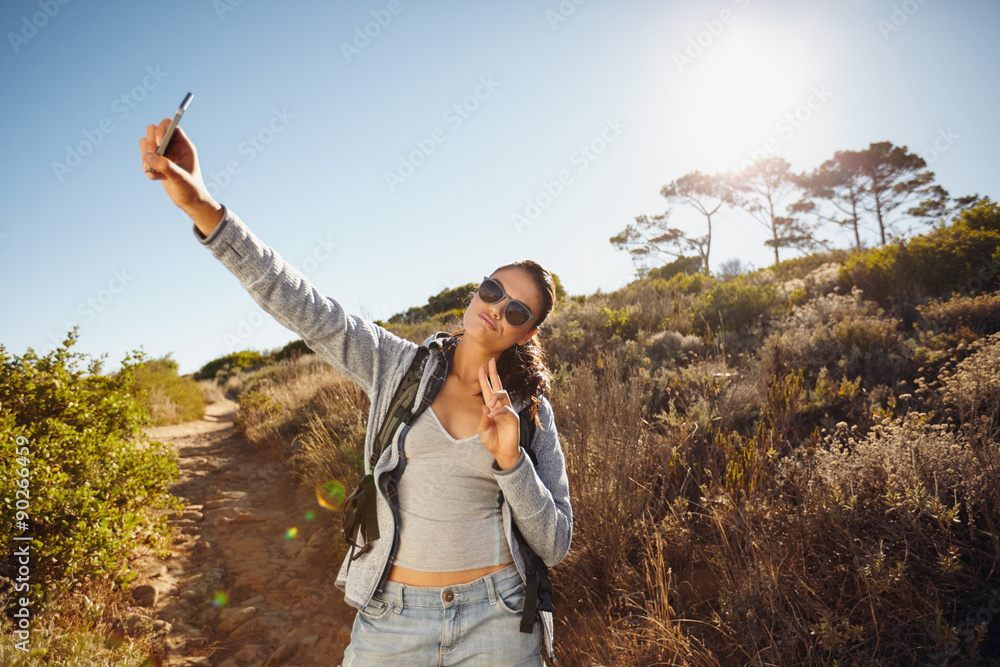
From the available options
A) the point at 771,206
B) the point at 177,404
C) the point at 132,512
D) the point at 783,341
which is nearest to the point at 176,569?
the point at 132,512

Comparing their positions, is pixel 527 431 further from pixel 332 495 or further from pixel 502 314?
pixel 332 495

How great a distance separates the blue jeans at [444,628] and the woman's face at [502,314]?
0.88 metres

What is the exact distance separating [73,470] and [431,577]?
309 centimetres

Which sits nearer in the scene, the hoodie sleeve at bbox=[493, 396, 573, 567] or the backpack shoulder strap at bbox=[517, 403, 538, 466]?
the hoodie sleeve at bbox=[493, 396, 573, 567]

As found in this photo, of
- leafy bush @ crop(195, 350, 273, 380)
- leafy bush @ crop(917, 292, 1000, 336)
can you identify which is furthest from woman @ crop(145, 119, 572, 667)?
leafy bush @ crop(195, 350, 273, 380)

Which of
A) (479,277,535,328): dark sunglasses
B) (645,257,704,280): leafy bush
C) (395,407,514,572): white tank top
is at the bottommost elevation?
(395,407,514,572): white tank top

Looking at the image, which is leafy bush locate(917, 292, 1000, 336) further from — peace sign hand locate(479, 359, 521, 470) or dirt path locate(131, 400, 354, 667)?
dirt path locate(131, 400, 354, 667)

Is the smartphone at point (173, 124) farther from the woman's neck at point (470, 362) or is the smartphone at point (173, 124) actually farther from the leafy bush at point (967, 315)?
the leafy bush at point (967, 315)

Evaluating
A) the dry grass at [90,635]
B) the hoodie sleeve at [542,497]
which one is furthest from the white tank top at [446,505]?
the dry grass at [90,635]

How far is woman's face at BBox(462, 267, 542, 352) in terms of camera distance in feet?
6.40

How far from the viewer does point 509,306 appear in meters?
1.94

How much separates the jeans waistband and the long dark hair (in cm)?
60

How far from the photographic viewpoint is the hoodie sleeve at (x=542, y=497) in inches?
63.0

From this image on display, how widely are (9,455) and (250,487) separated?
322 cm
